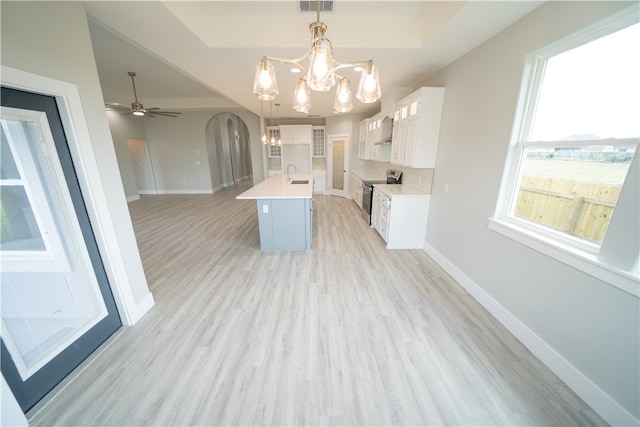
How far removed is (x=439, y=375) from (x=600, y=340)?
1020 millimetres

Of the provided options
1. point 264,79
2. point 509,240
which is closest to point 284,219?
point 264,79

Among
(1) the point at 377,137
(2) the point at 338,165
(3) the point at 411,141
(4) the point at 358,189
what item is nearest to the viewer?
(3) the point at 411,141

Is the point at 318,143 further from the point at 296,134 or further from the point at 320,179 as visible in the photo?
the point at 320,179

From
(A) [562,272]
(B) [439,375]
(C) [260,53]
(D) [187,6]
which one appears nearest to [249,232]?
(C) [260,53]

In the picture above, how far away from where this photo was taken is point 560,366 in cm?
161

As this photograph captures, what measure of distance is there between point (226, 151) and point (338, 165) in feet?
18.4

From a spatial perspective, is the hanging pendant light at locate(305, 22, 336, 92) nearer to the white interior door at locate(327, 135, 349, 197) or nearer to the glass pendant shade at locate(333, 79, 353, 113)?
the glass pendant shade at locate(333, 79, 353, 113)

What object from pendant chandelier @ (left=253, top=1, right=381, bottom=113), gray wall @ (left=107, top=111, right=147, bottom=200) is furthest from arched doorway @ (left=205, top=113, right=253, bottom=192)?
pendant chandelier @ (left=253, top=1, right=381, bottom=113)

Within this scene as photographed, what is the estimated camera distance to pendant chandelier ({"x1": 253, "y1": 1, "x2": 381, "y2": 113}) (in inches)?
50.0

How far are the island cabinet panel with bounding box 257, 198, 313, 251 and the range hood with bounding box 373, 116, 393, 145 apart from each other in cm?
238

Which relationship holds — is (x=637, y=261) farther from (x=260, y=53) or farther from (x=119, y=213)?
(x=119, y=213)

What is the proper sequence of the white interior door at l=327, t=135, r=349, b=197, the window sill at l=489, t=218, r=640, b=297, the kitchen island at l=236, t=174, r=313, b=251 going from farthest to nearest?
the white interior door at l=327, t=135, r=349, b=197 < the kitchen island at l=236, t=174, r=313, b=251 < the window sill at l=489, t=218, r=640, b=297

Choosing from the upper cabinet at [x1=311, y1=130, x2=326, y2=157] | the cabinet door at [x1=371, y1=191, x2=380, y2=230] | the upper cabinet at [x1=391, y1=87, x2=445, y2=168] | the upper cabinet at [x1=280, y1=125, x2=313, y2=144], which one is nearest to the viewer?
the upper cabinet at [x1=391, y1=87, x2=445, y2=168]

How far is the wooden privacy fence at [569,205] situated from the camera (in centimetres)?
146
